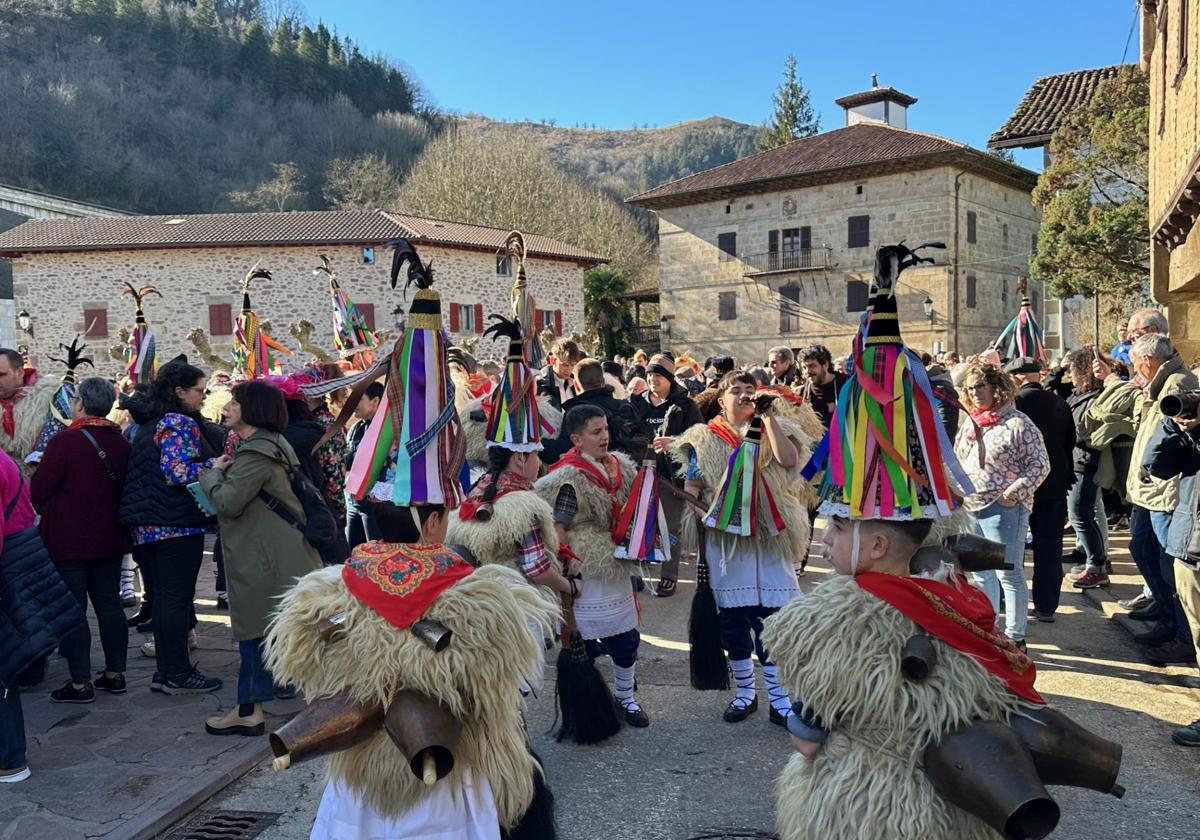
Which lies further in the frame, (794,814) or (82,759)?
(82,759)

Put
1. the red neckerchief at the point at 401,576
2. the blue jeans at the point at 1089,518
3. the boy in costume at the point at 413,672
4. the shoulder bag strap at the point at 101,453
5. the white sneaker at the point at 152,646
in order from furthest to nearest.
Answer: the blue jeans at the point at 1089,518 < the white sneaker at the point at 152,646 < the shoulder bag strap at the point at 101,453 < the red neckerchief at the point at 401,576 < the boy in costume at the point at 413,672

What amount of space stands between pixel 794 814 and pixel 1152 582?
16.6 ft

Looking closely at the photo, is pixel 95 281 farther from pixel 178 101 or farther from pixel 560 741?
pixel 178 101

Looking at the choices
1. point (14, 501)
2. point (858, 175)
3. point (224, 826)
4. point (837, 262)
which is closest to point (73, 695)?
point (14, 501)

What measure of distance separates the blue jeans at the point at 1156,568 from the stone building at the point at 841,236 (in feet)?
97.0

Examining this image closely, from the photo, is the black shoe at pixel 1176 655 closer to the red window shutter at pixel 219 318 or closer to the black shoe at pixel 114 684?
the black shoe at pixel 114 684

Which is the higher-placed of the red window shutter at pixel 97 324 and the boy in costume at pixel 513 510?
the red window shutter at pixel 97 324

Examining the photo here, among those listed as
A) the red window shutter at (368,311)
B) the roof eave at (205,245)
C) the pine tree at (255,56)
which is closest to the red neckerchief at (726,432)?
the roof eave at (205,245)

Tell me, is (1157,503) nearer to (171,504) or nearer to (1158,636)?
(1158,636)

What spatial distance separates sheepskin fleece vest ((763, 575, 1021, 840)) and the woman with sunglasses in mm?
4028

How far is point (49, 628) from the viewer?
179 inches

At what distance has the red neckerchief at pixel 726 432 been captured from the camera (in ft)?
17.9

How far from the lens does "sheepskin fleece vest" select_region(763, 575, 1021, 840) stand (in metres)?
2.30

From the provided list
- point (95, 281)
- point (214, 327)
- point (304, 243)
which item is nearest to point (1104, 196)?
point (304, 243)
